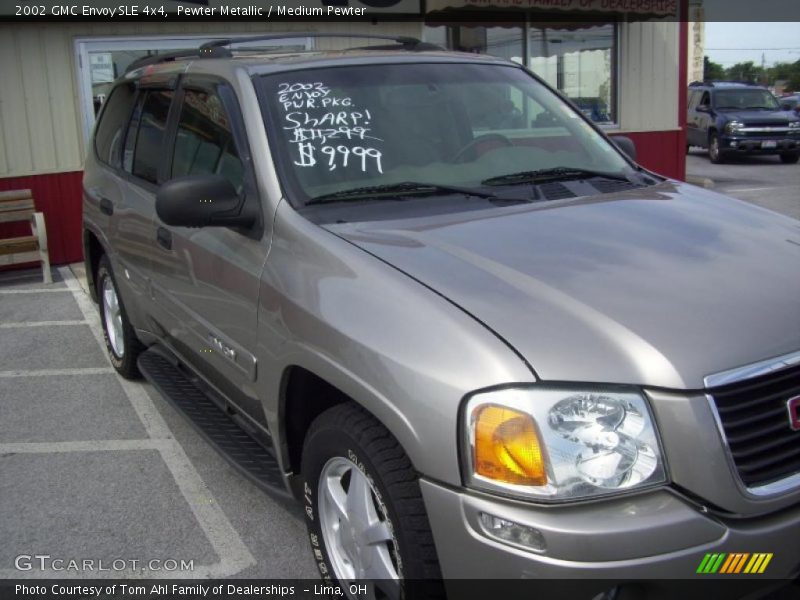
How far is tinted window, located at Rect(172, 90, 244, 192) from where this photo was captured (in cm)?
346

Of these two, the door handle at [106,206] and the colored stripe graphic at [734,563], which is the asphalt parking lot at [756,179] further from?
the colored stripe graphic at [734,563]

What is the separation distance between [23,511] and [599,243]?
2.76 metres

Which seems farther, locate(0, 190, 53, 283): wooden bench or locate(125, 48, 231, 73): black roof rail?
locate(0, 190, 53, 283): wooden bench

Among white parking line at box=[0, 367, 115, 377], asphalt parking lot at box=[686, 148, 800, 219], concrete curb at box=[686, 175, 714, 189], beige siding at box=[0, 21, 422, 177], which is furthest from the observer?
concrete curb at box=[686, 175, 714, 189]

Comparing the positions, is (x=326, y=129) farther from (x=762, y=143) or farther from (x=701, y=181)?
(x=762, y=143)

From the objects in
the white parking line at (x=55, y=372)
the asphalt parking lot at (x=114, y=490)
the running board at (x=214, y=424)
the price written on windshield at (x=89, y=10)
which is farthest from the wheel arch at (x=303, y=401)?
the price written on windshield at (x=89, y=10)

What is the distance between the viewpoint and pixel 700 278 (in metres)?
2.48

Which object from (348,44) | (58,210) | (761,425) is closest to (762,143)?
(348,44)

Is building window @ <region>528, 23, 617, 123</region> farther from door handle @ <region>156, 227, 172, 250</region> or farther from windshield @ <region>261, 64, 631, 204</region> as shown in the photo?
door handle @ <region>156, 227, 172, 250</region>

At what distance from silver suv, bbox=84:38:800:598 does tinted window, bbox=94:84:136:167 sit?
788mm

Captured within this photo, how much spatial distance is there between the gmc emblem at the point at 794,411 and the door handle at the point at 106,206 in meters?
3.75

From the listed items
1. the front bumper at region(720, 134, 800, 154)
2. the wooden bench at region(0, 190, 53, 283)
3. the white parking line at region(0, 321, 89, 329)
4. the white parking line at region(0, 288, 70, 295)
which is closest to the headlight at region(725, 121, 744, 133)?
the front bumper at region(720, 134, 800, 154)

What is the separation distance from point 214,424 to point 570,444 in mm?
2094

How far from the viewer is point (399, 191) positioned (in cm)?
322
